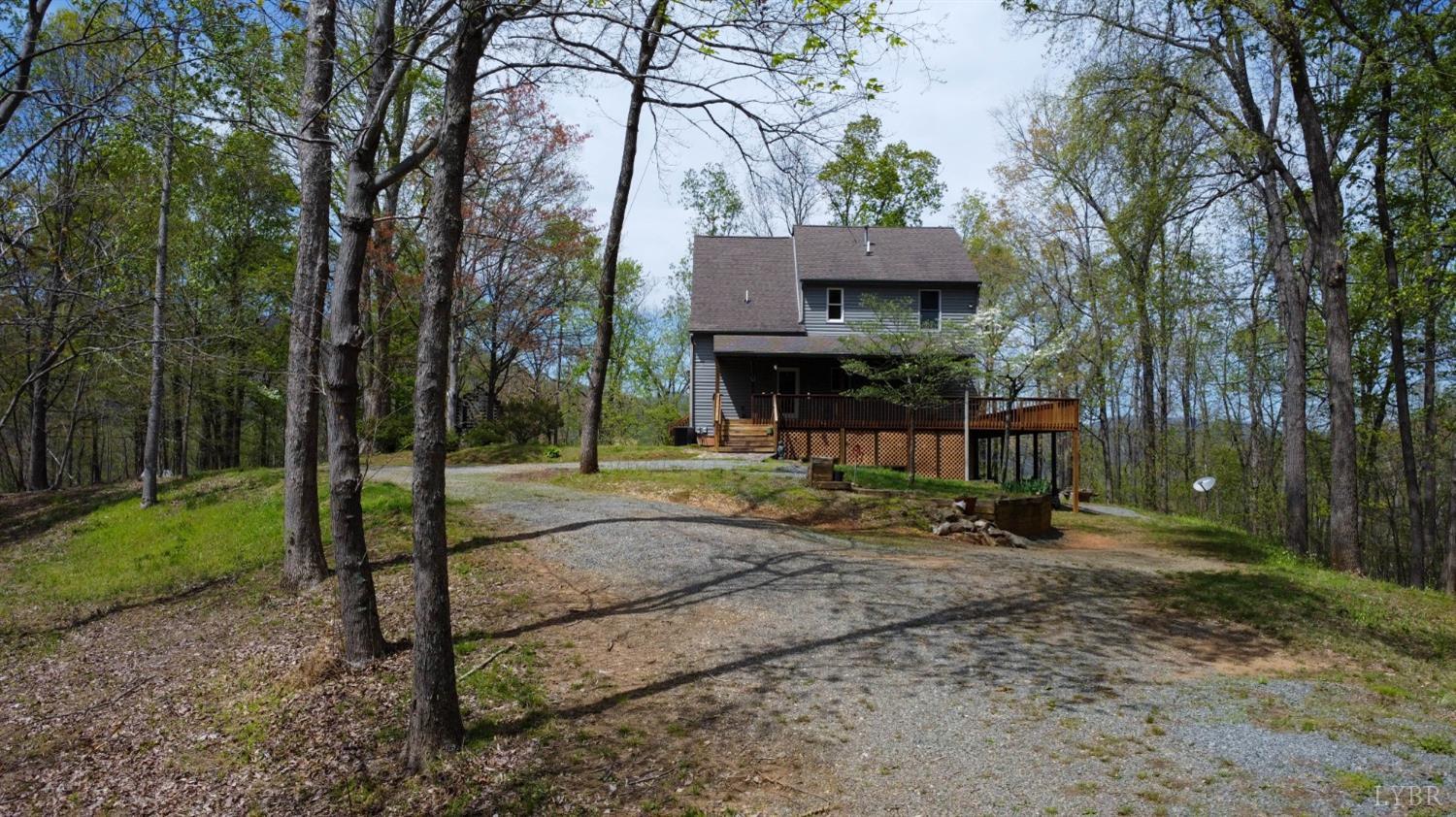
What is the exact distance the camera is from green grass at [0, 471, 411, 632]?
10117 millimetres

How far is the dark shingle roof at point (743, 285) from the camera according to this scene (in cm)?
2828

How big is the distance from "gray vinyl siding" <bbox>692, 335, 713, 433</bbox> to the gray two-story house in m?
0.03

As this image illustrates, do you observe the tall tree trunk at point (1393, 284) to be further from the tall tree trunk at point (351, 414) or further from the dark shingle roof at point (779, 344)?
the tall tree trunk at point (351, 414)

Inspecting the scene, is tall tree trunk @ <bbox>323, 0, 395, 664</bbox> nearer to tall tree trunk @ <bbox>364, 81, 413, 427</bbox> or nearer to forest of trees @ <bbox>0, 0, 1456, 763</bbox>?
forest of trees @ <bbox>0, 0, 1456, 763</bbox>

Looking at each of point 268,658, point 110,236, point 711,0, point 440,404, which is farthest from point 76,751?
point 110,236

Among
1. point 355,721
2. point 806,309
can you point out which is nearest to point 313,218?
point 355,721

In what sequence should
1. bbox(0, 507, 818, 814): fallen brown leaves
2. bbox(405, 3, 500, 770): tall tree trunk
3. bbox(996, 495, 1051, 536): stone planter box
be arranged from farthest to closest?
bbox(996, 495, 1051, 536): stone planter box < bbox(405, 3, 500, 770): tall tree trunk < bbox(0, 507, 818, 814): fallen brown leaves

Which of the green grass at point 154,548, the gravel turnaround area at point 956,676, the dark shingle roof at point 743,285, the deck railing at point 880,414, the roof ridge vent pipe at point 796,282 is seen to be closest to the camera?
the gravel turnaround area at point 956,676

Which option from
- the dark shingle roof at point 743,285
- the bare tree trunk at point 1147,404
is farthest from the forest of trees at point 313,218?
the bare tree trunk at point 1147,404

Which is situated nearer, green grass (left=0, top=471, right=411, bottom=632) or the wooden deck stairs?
green grass (left=0, top=471, right=411, bottom=632)

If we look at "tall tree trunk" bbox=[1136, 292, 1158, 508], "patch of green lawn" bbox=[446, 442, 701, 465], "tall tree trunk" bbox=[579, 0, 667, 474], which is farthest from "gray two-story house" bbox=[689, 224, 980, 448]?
"tall tree trunk" bbox=[579, 0, 667, 474]

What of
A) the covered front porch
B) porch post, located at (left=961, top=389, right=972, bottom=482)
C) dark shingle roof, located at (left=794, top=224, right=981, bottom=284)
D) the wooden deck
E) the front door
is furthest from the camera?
dark shingle roof, located at (left=794, top=224, right=981, bottom=284)

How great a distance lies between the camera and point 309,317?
8594 millimetres

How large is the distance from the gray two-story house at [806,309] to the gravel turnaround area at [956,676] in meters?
15.4
